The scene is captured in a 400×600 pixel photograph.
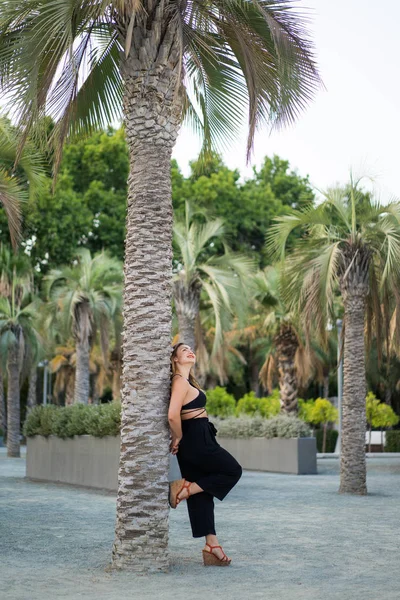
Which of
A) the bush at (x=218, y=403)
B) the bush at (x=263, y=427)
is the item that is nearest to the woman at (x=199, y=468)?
the bush at (x=263, y=427)

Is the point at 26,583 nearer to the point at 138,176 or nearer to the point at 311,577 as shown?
the point at 311,577

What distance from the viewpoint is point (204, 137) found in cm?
1241

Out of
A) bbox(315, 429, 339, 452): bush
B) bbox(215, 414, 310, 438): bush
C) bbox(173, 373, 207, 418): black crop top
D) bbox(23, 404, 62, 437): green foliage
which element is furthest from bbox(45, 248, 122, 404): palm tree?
bbox(173, 373, 207, 418): black crop top

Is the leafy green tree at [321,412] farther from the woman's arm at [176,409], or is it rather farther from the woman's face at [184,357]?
the woman's arm at [176,409]

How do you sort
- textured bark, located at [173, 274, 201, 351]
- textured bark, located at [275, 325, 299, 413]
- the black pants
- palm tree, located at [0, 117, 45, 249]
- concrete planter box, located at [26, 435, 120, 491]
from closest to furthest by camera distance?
the black pants < palm tree, located at [0, 117, 45, 249] < concrete planter box, located at [26, 435, 120, 491] < textured bark, located at [173, 274, 201, 351] < textured bark, located at [275, 325, 299, 413]

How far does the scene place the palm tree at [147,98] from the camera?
27.2 feet

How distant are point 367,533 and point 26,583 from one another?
5.12 metres

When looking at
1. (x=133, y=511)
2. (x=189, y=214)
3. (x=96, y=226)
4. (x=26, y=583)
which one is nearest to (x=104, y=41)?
(x=133, y=511)

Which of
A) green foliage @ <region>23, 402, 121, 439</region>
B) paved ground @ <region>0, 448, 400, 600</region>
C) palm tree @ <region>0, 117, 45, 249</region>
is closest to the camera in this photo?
paved ground @ <region>0, 448, 400, 600</region>

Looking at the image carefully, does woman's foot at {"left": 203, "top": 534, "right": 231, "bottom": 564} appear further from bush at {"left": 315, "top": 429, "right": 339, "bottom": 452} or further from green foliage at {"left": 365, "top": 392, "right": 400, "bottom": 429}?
bush at {"left": 315, "top": 429, "right": 339, "bottom": 452}

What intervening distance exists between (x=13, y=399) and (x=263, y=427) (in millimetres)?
10837

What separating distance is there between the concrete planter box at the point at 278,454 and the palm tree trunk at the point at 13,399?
9.05 metres

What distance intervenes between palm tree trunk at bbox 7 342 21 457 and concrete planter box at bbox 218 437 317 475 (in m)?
9.05

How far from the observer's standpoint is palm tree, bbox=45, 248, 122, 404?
2930 centimetres
